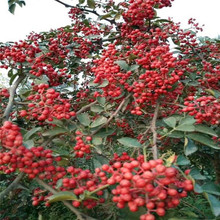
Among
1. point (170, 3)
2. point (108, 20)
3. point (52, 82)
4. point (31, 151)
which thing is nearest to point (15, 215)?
point (52, 82)

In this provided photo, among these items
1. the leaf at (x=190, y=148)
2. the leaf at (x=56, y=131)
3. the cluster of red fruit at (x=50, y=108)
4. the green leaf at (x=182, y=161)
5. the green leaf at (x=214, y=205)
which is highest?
the cluster of red fruit at (x=50, y=108)

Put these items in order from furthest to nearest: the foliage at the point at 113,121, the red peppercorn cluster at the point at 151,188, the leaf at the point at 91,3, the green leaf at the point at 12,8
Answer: the leaf at the point at 91,3, the green leaf at the point at 12,8, the foliage at the point at 113,121, the red peppercorn cluster at the point at 151,188

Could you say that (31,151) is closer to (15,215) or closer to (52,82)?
(52,82)

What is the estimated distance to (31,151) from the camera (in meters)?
1.41

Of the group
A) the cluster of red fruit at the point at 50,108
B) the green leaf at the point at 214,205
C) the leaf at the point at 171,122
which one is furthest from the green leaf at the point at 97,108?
the green leaf at the point at 214,205

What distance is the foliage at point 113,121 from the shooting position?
1192 millimetres

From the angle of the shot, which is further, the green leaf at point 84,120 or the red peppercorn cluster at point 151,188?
the green leaf at point 84,120

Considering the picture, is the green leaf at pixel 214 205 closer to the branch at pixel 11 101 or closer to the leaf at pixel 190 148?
the leaf at pixel 190 148

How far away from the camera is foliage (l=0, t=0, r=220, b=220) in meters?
1.19

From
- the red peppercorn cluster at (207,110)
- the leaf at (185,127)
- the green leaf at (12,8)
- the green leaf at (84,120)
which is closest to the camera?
the leaf at (185,127)

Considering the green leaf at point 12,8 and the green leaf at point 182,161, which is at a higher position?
the green leaf at point 12,8

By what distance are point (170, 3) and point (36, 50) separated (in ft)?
5.55

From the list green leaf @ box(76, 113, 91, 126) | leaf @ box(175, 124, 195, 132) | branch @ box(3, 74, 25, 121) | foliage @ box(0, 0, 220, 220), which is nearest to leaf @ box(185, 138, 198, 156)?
foliage @ box(0, 0, 220, 220)

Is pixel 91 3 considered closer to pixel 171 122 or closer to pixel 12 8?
pixel 12 8
